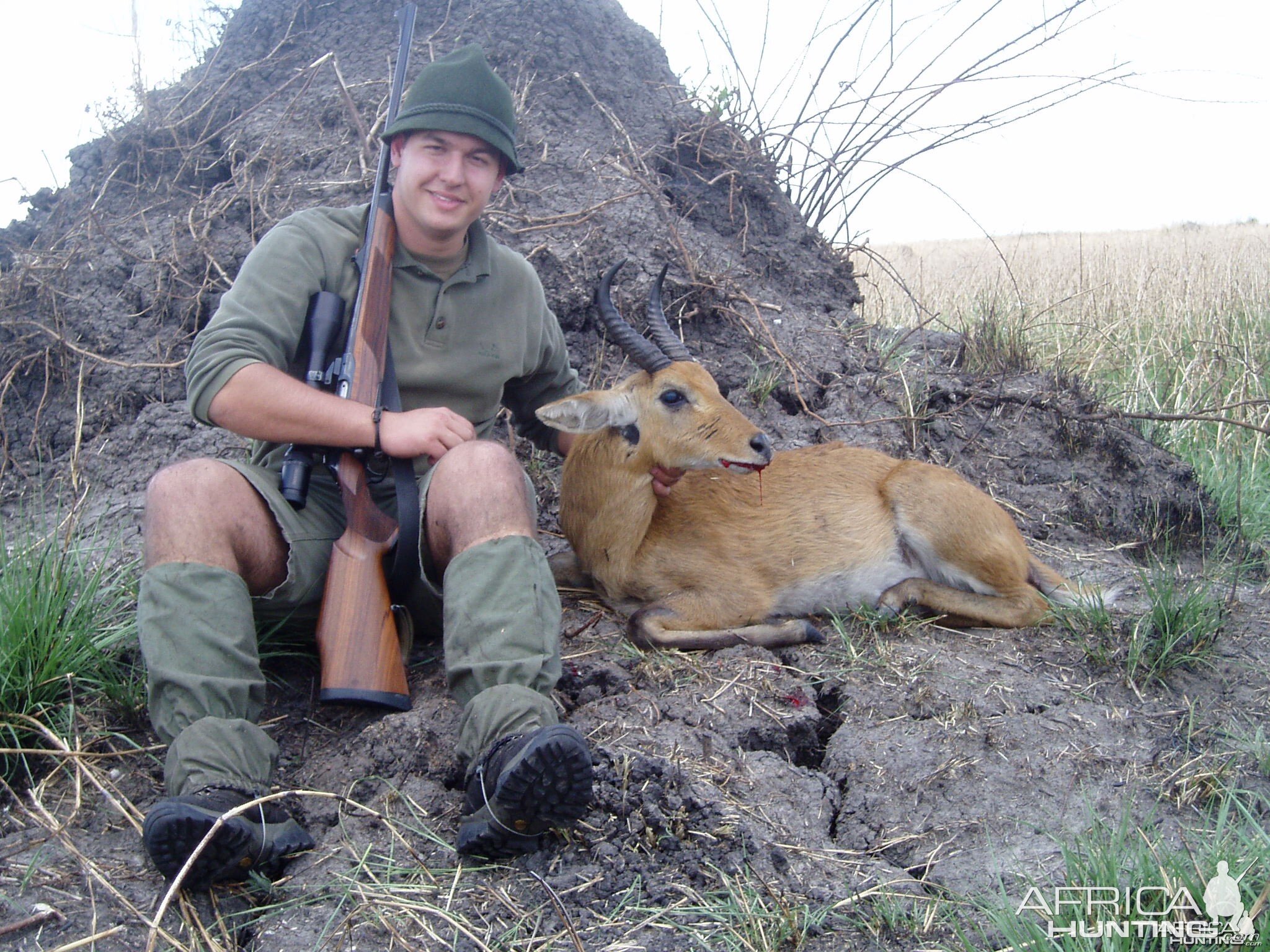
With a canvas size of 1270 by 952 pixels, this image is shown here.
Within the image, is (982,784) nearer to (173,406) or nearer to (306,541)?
(306,541)

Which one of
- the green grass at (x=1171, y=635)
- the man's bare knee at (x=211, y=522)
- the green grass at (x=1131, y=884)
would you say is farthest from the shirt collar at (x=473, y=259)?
the green grass at (x=1171, y=635)

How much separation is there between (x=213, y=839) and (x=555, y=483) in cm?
336

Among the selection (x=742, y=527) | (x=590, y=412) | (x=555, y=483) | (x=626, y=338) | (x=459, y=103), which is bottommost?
(x=742, y=527)

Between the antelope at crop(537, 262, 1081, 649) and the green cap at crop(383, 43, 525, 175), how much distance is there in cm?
80

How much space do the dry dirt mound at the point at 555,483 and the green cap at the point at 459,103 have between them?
202 cm

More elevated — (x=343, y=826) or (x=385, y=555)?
(x=385, y=555)

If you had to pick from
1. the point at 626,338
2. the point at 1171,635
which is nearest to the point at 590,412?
the point at 626,338

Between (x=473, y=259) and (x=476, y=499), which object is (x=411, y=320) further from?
(x=476, y=499)

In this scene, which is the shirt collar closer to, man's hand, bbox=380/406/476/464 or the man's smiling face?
the man's smiling face

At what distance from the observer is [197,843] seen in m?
2.64

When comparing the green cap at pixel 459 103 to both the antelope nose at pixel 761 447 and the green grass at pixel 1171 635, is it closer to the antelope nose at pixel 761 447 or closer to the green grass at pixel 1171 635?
the antelope nose at pixel 761 447

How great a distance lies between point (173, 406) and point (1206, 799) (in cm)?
534

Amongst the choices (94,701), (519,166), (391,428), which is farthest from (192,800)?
(519,166)

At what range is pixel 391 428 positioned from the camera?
11.9 feet
